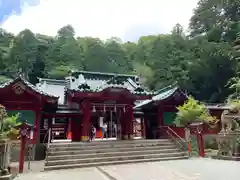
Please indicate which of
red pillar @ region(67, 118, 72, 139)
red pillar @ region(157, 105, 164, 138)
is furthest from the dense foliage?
red pillar @ region(67, 118, 72, 139)

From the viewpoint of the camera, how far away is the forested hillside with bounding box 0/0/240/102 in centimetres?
2823

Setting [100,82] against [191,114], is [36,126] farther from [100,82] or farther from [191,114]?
[191,114]

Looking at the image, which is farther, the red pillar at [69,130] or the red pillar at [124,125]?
the red pillar at [69,130]

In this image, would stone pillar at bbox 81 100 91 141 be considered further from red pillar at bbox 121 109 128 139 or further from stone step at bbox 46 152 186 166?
stone step at bbox 46 152 186 166

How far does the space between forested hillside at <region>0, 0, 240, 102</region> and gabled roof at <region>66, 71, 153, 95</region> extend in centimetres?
1226

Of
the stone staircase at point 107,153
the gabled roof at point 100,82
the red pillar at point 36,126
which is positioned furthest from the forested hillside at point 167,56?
the red pillar at point 36,126

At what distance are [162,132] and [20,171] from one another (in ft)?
32.3

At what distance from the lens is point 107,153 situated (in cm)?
1098

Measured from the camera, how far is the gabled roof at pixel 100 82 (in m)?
13.8

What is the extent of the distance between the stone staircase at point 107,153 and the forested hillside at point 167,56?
53.4 feet

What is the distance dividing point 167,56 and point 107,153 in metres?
23.2

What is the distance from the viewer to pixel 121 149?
11594 millimetres

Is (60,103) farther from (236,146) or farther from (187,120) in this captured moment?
(236,146)

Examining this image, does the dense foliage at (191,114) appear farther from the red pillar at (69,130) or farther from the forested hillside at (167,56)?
the forested hillside at (167,56)
